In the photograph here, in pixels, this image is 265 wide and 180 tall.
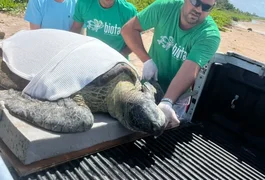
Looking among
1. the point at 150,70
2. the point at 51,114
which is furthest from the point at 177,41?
the point at 51,114

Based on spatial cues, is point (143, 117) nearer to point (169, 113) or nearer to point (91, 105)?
point (169, 113)

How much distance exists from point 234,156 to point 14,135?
4.22 feet

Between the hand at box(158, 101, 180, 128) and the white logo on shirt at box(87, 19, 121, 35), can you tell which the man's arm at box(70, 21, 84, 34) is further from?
the hand at box(158, 101, 180, 128)

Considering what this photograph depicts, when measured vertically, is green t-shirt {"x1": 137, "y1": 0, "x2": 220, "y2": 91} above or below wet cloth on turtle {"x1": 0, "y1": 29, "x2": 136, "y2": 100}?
above

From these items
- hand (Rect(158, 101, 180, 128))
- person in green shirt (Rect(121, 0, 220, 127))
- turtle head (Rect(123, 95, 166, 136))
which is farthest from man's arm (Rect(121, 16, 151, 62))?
turtle head (Rect(123, 95, 166, 136))

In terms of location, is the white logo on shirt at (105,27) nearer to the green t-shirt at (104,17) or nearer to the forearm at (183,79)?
the green t-shirt at (104,17)

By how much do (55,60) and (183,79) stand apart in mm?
880

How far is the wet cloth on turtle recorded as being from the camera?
67.2 inches

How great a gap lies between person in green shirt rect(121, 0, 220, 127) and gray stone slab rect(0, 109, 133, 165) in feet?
1.96

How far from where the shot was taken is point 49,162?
1431 mm

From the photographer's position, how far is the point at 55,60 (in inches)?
70.2

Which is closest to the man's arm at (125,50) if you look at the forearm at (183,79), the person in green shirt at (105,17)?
the person in green shirt at (105,17)

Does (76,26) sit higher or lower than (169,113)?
higher

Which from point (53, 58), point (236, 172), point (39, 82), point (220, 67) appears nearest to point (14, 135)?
point (39, 82)
